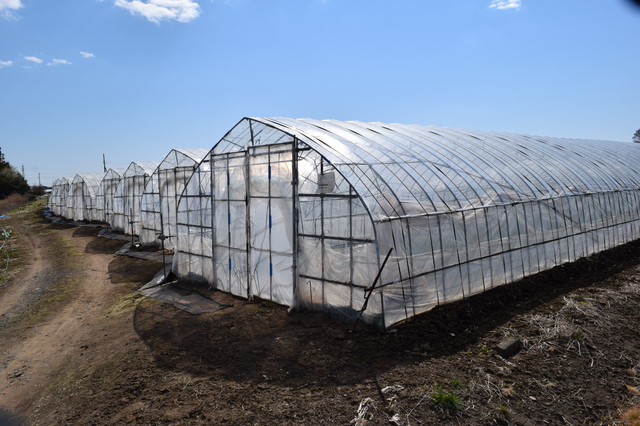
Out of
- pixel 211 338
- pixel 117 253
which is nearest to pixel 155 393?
pixel 211 338

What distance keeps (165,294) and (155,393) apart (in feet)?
22.9

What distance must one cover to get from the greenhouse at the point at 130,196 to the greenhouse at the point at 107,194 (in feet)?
7.26

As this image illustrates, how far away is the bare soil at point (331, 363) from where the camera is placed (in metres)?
6.99

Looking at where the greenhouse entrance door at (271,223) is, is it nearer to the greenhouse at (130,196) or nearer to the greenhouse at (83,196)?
the greenhouse at (130,196)

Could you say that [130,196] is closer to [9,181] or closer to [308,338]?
[308,338]

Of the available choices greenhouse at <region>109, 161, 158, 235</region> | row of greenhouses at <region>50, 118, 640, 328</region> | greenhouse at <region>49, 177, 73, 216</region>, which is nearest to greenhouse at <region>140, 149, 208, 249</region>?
greenhouse at <region>109, 161, 158, 235</region>

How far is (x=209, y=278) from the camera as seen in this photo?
591 inches

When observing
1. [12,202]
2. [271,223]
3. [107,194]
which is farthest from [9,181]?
[271,223]

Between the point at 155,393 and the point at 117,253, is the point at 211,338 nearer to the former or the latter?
the point at 155,393

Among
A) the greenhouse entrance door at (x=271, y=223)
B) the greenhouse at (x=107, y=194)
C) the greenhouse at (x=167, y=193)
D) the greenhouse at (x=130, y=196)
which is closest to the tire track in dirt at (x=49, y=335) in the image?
the greenhouse at (x=167, y=193)

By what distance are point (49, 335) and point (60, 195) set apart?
40.1m

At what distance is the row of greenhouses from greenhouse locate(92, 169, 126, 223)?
808 inches

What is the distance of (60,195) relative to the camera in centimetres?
4547

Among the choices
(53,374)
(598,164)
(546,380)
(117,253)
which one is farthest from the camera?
(117,253)
